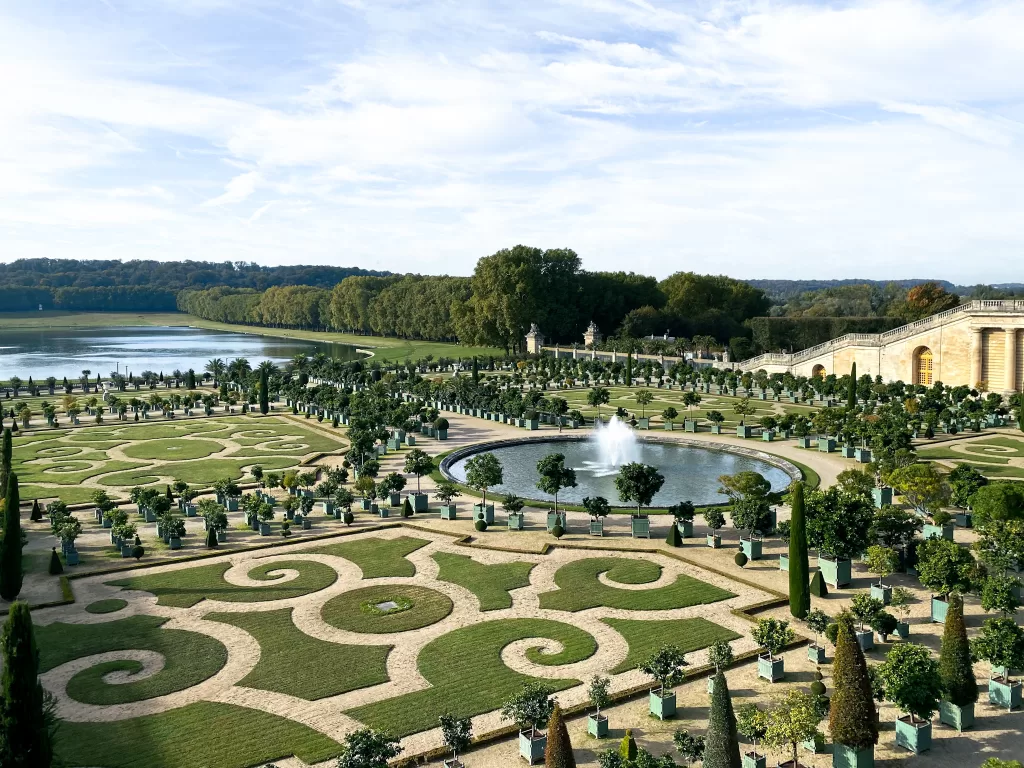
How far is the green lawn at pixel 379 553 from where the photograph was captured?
30047 mm

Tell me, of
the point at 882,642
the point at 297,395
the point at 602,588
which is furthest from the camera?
the point at 297,395

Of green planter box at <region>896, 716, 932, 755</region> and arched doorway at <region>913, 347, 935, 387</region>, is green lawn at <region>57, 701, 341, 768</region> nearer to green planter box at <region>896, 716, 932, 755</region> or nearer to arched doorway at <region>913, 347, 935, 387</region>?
green planter box at <region>896, 716, 932, 755</region>

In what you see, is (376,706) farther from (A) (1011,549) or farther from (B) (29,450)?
(B) (29,450)

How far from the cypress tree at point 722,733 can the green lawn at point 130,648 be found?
44.8 ft

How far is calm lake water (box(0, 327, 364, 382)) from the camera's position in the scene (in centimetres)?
11950

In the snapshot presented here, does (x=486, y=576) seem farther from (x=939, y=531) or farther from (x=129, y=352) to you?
(x=129, y=352)

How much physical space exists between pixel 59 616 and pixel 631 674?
1825 centimetres

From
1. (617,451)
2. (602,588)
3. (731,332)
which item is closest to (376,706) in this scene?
(602,588)

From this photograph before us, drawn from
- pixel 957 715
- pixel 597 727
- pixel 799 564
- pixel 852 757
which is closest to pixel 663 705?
pixel 597 727

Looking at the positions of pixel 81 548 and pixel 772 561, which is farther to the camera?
pixel 81 548

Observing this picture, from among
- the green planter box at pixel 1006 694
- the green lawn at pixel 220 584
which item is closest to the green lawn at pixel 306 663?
the green lawn at pixel 220 584

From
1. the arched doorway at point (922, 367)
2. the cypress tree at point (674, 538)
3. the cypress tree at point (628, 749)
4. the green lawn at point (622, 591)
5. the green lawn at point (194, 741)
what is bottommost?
the green lawn at point (194, 741)

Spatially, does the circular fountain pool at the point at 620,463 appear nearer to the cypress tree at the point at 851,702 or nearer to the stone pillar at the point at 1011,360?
the cypress tree at the point at 851,702

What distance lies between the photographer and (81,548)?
34000mm
